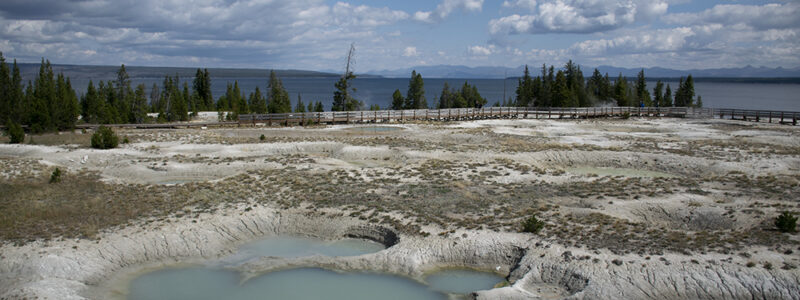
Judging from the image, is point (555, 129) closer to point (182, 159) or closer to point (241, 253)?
point (182, 159)

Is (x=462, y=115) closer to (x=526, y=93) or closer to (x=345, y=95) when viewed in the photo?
(x=345, y=95)

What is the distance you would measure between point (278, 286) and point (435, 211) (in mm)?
7112

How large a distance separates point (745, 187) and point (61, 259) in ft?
84.6

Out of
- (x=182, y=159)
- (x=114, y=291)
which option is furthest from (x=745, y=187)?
(x=182, y=159)

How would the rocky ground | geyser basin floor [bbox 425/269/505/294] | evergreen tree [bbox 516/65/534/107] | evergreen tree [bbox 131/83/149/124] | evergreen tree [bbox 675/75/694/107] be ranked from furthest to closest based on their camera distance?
evergreen tree [bbox 675/75/694/107], evergreen tree [bbox 516/65/534/107], evergreen tree [bbox 131/83/149/124], geyser basin floor [bbox 425/269/505/294], the rocky ground

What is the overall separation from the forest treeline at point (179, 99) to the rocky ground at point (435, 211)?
2268 cm

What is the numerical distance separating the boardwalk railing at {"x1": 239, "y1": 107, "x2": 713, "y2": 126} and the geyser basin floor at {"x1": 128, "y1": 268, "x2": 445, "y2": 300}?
40648 mm

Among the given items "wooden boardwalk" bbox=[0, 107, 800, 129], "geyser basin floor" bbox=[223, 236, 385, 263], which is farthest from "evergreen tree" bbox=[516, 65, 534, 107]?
"geyser basin floor" bbox=[223, 236, 385, 263]

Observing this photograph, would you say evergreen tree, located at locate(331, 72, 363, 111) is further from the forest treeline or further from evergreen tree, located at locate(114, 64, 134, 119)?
evergreen tree, located at locate(114, 64, 134, 119)

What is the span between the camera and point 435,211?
19.8 metres

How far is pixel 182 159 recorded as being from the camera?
99.5ft

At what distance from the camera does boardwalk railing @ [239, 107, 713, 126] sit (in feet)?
182

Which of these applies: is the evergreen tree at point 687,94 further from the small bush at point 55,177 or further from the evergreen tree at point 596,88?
the small bush at point 55,177

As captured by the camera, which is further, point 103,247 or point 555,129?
point 555,129
